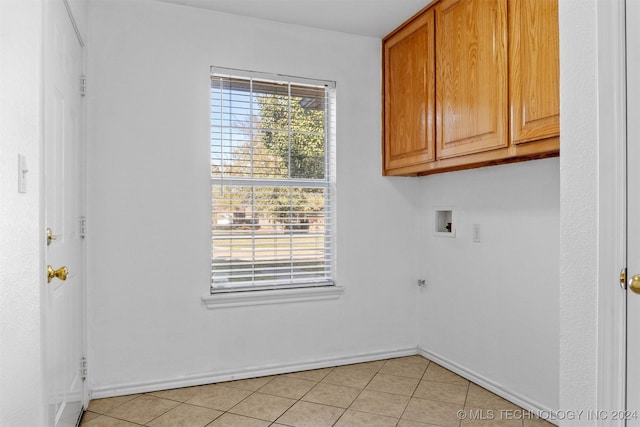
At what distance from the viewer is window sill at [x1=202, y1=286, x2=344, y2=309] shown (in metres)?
2.78

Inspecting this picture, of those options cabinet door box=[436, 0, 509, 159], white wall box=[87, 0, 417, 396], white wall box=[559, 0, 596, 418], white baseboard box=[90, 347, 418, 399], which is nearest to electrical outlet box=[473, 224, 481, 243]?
cabinet door box=[436, 0, 509, 159]

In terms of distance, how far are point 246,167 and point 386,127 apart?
43.5 inches

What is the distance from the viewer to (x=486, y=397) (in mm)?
2535

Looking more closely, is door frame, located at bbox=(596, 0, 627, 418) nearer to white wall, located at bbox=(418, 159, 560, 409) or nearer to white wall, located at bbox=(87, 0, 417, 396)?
white wall, located at bbox=(418, 159, 560, 409)

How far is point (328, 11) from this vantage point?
2785mm

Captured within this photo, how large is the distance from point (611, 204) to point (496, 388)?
69.2 inches

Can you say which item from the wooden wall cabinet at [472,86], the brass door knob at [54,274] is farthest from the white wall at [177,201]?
the brass door knob at [54,274]

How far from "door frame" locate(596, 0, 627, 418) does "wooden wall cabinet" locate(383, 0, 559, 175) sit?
2.13 feet

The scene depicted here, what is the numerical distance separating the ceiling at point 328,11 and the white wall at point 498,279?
115 centimetres

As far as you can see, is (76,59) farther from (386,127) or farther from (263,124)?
(386,127)

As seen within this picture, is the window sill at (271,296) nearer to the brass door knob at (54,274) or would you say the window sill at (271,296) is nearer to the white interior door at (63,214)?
the white interior door at (63,214)

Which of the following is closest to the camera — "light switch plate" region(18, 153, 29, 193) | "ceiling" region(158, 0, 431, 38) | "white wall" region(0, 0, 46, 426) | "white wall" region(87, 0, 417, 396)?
"white wall" region(0, 0, 46, 426)

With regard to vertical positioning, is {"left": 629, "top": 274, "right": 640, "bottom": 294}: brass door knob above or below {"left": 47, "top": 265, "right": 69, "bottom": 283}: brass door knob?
above

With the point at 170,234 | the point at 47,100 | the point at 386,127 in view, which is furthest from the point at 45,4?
the point at 386,127
